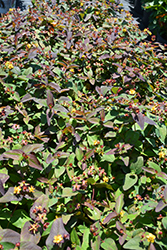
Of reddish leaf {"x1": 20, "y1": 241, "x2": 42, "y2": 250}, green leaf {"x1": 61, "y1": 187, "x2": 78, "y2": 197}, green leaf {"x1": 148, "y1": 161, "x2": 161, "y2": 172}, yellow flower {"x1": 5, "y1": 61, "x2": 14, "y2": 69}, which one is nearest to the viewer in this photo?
reddish leaf {"x1": 20, "y1": 241, "x2": 42, "y2": 250}

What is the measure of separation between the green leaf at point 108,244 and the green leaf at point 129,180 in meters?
0.29

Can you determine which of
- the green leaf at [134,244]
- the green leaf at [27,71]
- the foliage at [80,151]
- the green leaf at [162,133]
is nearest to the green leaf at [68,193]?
the foliage at [80,151]

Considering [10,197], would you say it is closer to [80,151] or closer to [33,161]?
[33,161]

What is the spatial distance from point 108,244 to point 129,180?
37cm

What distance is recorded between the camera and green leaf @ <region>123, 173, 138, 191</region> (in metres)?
1.27

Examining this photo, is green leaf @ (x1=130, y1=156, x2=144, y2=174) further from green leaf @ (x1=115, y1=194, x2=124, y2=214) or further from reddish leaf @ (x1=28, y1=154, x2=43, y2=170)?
reddish leaf @ (x1=28, y1=154, x2=43, y2=170)

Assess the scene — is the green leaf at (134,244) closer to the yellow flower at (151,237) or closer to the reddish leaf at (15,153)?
the yellow flower at (151,237)

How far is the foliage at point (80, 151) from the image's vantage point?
45.3 inches

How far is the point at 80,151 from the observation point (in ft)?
4.61

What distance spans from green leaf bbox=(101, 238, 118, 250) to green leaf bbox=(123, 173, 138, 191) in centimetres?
29

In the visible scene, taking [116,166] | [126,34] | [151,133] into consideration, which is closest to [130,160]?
[116,166]

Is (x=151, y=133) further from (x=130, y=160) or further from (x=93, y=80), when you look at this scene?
(x=93, y=80)

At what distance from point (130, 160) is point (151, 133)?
26 centimetres

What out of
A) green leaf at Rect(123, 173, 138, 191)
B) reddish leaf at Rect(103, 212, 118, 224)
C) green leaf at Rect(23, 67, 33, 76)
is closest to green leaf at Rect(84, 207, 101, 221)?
reddish leaf at Rect(103, 212, 118, 224)
